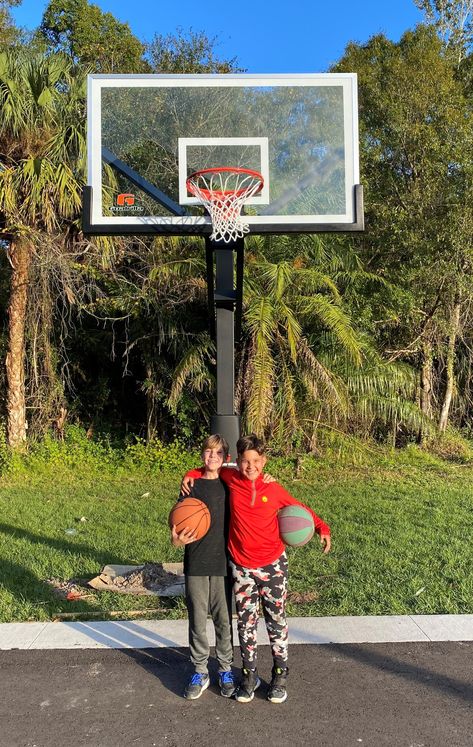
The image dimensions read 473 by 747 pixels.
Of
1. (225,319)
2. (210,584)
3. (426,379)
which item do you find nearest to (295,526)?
(210,584)

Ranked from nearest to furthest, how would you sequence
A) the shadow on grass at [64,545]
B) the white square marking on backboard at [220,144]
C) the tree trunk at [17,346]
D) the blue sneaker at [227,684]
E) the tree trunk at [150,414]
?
Answer: the blue sneaker at [227,684], the white square marking on backboard at [220,144], the shadow on grass at [64,545], the tree trunk at [17,346], the tree trunk at [150,414]

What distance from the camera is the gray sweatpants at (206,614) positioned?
3.62m

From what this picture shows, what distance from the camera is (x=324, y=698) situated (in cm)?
362

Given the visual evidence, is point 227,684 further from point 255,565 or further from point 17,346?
point 17,346

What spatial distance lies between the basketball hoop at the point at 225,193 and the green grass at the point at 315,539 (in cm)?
318

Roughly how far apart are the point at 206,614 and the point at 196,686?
42 cm

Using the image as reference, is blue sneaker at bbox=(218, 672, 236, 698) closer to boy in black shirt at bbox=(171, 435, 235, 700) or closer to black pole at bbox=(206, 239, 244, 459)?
boy in black shirt at bbox=(171, 435, 235, 700)

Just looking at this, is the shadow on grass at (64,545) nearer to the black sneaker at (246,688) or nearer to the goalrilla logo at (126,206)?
the black sneaker at (246,688)

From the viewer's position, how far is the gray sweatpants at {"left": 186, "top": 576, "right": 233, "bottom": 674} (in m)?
3.62

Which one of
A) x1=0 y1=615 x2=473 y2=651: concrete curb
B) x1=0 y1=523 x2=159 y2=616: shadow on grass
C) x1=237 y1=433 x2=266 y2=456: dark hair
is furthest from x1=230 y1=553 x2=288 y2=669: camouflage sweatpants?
x1=0 y1=523 x2=159 y2=616: shadow on grass

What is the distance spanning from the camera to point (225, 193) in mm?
5617

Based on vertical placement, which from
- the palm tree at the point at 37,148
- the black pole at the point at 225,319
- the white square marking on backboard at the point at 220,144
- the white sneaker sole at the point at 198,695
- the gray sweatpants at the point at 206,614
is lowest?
the white sneaker sole at the point at 198,695

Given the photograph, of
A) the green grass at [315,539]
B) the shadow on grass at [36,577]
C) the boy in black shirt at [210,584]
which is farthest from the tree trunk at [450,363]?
the boy in black shirt at [210,584]

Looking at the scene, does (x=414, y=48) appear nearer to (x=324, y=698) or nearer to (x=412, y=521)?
(x=412, y=521)
